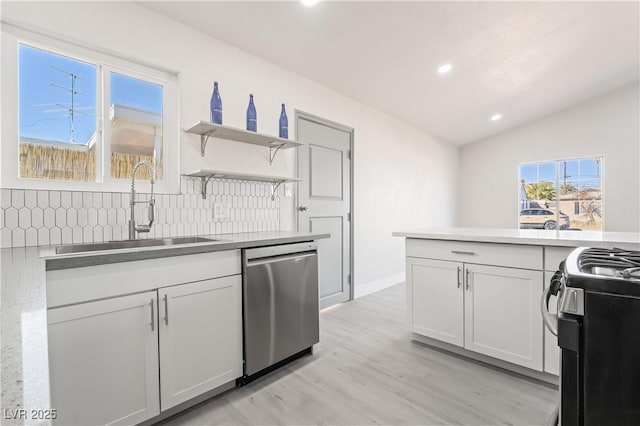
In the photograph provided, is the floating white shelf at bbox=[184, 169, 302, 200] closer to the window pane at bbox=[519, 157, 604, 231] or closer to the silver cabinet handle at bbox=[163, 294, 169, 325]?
the silver cabinet handle at bbox=[163, 294, 169, 325]

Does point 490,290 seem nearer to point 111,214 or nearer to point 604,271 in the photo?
point 604,271

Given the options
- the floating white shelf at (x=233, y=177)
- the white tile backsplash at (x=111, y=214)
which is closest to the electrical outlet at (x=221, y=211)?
the white tile backsplash at (x=111, y=214)

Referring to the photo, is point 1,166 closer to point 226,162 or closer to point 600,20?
point 226,162

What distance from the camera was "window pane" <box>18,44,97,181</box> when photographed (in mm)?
1788

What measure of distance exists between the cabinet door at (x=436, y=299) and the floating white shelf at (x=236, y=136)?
155 centimetres

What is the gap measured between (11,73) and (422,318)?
3130mm

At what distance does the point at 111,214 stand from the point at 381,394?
80.1 inches

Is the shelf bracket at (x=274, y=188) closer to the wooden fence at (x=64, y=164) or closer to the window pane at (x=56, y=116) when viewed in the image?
the wooden fence at (x=64, y=164)

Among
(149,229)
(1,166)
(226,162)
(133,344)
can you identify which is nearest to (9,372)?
(133,344)

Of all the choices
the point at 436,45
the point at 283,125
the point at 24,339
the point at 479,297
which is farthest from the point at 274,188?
the point at 24,339

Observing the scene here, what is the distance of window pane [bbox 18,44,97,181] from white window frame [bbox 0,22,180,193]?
0.03 m

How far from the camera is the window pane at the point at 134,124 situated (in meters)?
2.11

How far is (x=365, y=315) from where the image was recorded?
10.7ft

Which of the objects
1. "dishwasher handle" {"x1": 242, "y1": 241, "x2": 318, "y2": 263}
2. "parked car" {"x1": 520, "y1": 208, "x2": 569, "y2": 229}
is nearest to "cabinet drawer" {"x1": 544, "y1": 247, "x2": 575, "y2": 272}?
"dishwasher handle" {"x1": 242, "y1": 241, "x2": 318, "y2": 263}
